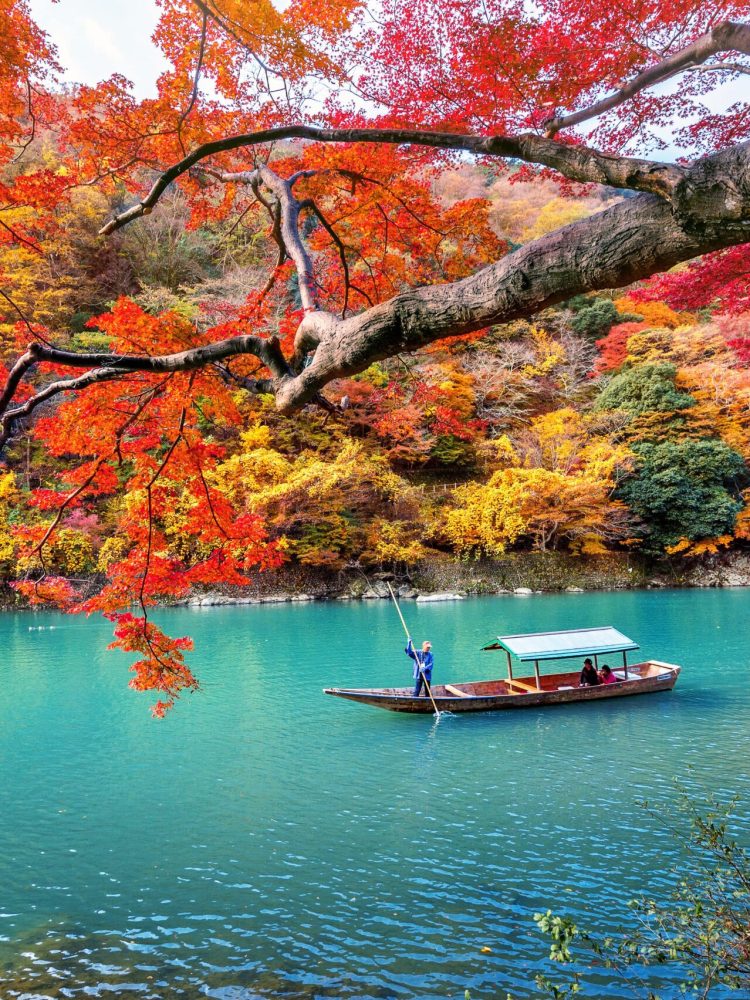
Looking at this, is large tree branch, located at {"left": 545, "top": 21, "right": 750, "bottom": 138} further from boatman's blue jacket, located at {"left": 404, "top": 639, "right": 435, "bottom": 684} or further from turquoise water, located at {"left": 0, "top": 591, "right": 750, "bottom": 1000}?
boatman's blue jacket, located at {"left": 404, "top": 639, "right": 435, "bottom": 684}

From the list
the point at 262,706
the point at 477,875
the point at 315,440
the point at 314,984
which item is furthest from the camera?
the point at 315,440

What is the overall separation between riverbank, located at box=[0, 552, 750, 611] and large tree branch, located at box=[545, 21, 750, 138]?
1876 cm

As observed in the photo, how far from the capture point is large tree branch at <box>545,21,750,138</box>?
2639 mm

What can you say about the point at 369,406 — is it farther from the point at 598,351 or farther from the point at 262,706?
the point at 262,706

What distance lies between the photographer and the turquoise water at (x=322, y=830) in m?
4.09

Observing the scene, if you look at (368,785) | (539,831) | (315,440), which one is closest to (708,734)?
(539,831)

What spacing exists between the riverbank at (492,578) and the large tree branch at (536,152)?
19281 mm

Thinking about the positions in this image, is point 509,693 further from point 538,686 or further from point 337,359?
point 337,359

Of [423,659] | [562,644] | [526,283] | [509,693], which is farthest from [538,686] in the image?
[526,283]

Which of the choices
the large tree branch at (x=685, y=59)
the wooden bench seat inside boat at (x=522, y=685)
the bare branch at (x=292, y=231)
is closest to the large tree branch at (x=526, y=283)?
the bare branch at (x=292, y=231)

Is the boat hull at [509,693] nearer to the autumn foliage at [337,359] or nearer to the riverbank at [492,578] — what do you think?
the autumn foliage at [337,359]

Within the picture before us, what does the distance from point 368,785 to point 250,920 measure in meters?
2.48

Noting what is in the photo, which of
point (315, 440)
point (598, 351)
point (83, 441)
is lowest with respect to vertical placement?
point (83, 441)

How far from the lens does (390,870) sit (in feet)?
16.9
